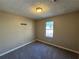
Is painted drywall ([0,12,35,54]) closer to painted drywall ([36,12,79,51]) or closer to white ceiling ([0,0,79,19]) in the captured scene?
white ceiling ([0,0,79,19])

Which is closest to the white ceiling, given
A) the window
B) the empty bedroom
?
the empty bedroom

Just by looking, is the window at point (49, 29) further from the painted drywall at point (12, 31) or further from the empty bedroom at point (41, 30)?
the painted drywall at point (12, 31)

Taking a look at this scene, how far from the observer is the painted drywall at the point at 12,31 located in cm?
350

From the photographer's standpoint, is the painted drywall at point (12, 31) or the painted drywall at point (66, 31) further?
the painted drywall at point (66, 31)

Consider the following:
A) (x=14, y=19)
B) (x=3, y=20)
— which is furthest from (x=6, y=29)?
(x=14, y=19)

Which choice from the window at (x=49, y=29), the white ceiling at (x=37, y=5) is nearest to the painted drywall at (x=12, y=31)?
the white ceiling at (x=37, y=5)

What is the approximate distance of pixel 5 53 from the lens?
11.6 feet

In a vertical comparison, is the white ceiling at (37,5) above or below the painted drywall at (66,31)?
above

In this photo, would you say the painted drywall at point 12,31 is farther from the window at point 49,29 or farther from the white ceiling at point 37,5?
Result: the window at point 49,29

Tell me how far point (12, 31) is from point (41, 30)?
263cm

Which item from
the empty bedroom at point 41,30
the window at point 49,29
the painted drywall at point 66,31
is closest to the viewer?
the empty bedroom at point 41,30

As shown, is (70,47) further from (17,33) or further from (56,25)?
(17,33)

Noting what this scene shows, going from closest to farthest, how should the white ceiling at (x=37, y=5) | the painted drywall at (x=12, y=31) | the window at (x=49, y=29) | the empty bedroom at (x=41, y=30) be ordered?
the white ceiling at (x=37, y=5) < the empty bedroom at (x=41, y=30) < the painted drywall at (x=12, y=31) < the window at (x=49, y=29)

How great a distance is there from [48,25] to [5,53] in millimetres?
3510
